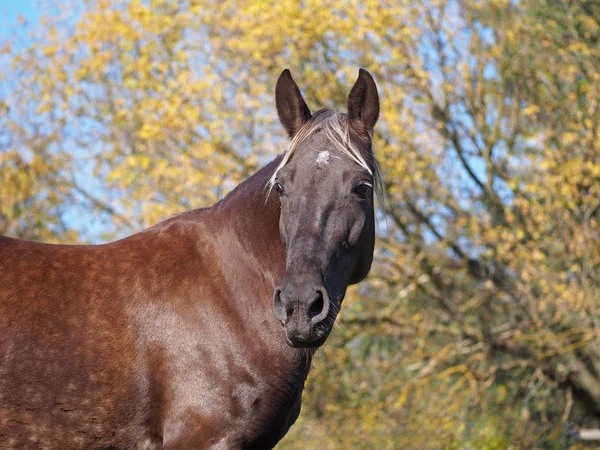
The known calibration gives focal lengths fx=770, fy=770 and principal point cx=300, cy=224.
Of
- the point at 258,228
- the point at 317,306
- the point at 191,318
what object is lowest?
the point at 317,306

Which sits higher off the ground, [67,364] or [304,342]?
[67,364]

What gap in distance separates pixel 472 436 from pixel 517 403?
3.85 ft

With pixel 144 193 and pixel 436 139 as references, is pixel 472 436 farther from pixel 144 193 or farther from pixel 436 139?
pixel 144 193

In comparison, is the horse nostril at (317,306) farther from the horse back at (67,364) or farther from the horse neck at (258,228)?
the horse back at (67,364)

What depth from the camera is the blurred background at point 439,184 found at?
10.5m

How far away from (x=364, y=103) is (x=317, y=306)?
49.5 inches

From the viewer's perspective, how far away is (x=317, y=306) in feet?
11.0

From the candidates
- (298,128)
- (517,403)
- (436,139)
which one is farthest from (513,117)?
(298,128)

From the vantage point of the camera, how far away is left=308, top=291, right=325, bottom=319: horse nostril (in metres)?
3.32

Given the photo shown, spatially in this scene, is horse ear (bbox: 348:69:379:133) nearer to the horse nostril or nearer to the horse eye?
the horse eye

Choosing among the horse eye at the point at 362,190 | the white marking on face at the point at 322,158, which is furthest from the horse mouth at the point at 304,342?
the white marking on face at the point at 322,158

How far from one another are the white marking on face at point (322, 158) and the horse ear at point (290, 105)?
0.37 m

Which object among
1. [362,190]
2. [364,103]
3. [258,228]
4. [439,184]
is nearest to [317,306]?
[362,190]

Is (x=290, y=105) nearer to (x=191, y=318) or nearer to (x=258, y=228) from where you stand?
(x=258, y=228)
